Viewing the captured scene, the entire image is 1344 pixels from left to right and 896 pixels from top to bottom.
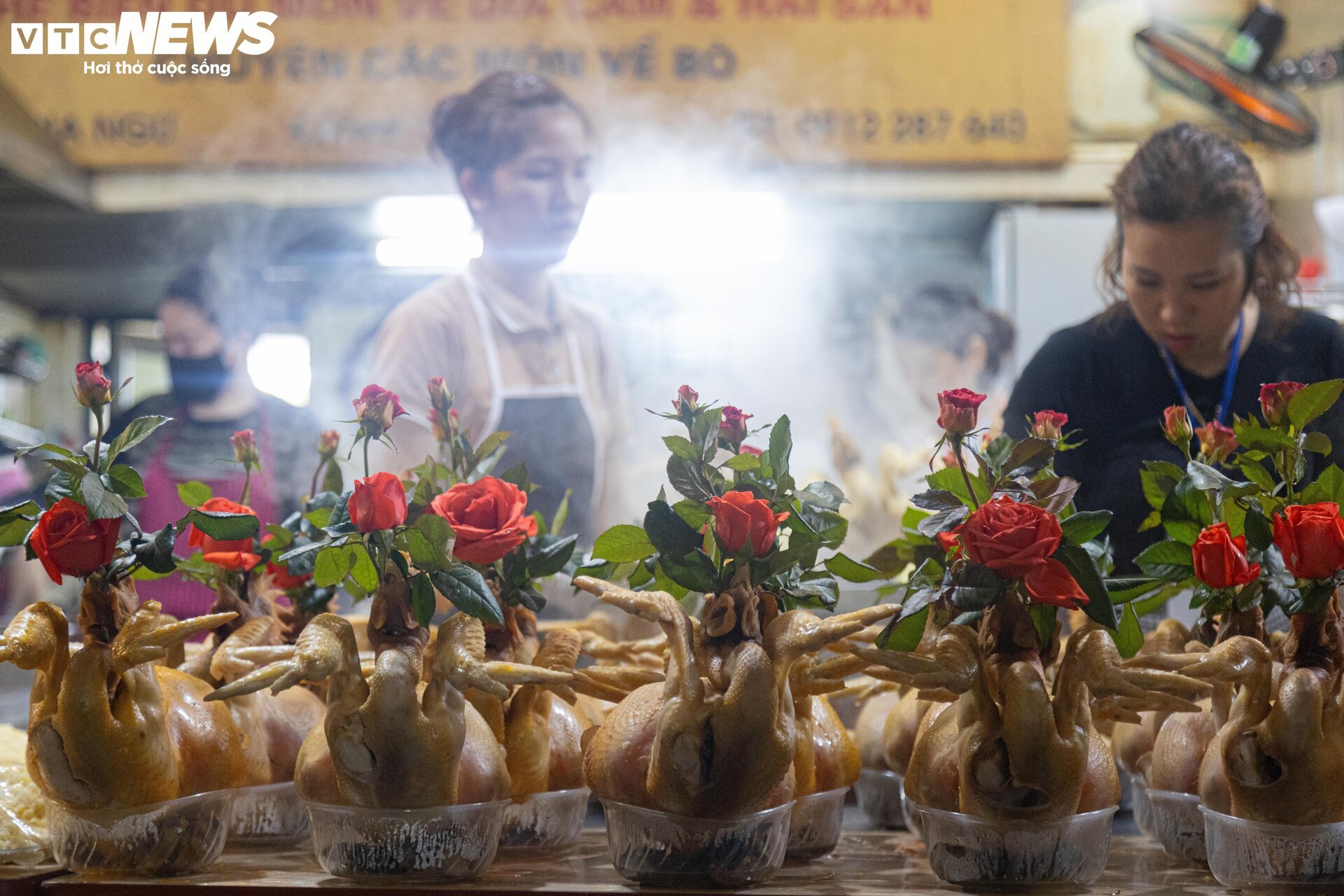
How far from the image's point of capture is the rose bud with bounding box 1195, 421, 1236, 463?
0.99 meters

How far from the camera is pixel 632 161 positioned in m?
2.38

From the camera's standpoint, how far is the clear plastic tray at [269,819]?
1.04 m

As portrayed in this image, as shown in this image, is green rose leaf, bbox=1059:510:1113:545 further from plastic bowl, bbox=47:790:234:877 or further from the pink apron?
the pink apron

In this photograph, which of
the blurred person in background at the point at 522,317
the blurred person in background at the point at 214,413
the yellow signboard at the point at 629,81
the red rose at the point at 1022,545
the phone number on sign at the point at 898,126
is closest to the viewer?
the red rose at the point at 1022,545

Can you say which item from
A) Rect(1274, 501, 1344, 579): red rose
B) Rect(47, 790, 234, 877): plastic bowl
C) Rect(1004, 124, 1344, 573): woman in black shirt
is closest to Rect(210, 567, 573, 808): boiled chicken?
Rect(47, 790, 234, 877): plastic bowl

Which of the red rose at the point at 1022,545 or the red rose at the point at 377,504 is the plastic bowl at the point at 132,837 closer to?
the red rose at the point at 377,504

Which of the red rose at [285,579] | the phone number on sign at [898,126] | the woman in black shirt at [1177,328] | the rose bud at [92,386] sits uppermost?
the phone number on sign at [898,126]

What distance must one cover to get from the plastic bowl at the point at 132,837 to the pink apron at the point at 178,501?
0.36m

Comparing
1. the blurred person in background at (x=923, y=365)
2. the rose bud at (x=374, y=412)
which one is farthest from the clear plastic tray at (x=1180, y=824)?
the blurred person in background at (x=923, y=365)

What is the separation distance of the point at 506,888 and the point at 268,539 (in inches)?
16.9

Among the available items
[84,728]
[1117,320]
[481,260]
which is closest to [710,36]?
[481,260]

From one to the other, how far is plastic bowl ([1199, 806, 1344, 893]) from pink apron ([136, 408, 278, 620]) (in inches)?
39.0

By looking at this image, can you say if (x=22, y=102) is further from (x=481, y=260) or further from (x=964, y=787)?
(x=964, y=787)

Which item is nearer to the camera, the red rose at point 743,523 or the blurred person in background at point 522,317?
the red rose at point 743,523
